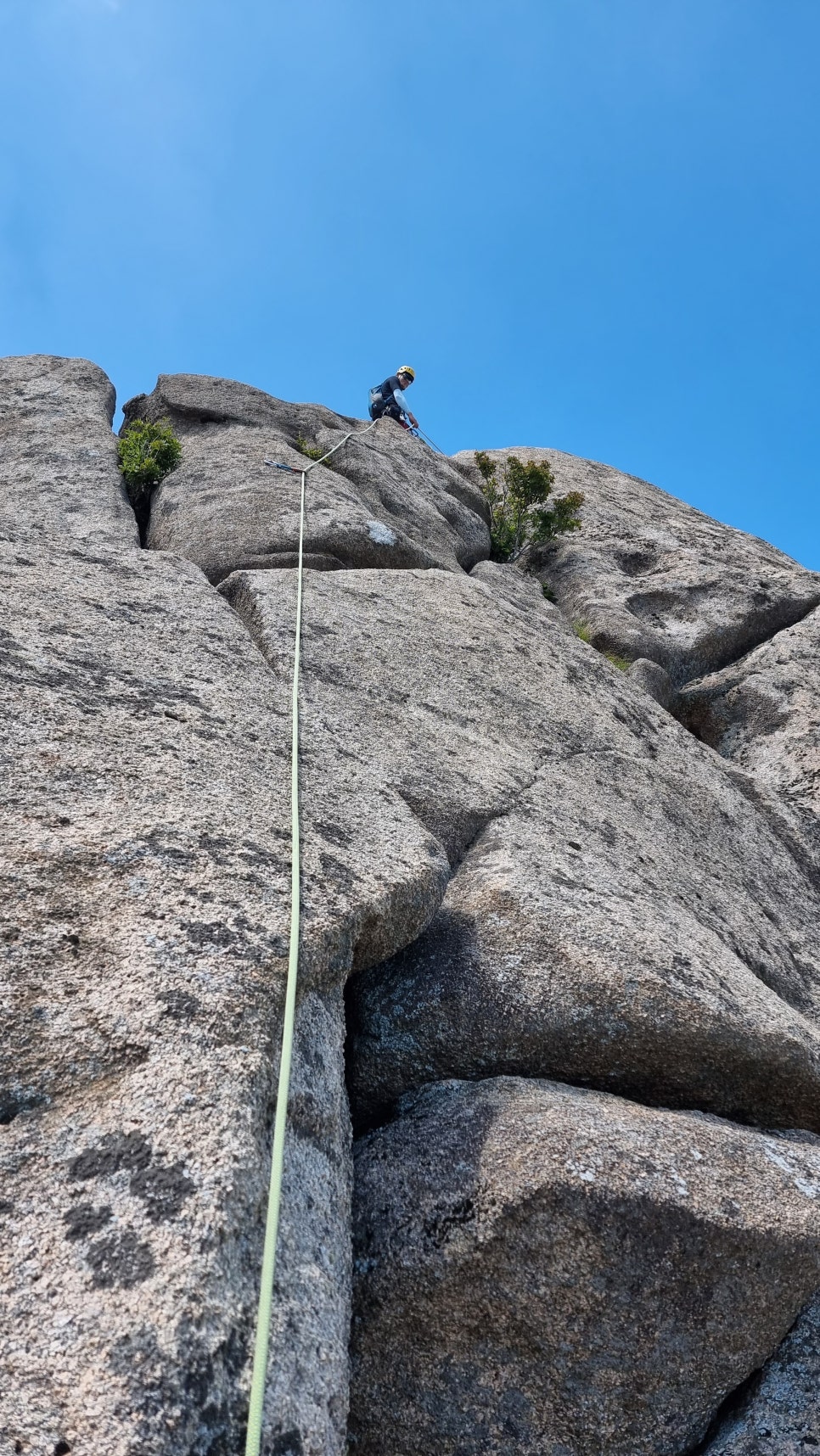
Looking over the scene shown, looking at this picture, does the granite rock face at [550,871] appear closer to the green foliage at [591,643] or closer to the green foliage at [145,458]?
the green foliage at [591,643]

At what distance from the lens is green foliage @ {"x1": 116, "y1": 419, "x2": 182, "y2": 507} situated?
43.8 ft

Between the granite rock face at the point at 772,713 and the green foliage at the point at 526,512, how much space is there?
480 centimetres

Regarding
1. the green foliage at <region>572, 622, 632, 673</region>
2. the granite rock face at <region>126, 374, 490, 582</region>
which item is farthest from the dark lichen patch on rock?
the green foliage at <region>572, 622, 632, 673</region>

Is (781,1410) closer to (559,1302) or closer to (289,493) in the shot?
(559,1302)

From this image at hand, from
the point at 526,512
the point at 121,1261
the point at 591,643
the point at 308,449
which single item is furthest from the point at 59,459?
the point at 121,1261

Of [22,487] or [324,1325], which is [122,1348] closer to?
[324,1325]

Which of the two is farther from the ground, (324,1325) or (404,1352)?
(324,1325)

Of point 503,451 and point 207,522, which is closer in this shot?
point 207,522

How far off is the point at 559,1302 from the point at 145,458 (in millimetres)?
11975

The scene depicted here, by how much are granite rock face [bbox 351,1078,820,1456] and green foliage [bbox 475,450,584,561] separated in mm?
14865

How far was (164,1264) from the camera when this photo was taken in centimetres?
319

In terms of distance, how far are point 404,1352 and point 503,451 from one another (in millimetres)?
22549

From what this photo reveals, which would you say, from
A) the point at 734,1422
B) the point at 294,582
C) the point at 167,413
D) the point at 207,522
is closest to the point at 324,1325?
the point at 734,1422

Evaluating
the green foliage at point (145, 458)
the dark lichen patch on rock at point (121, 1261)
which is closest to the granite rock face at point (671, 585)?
the green foliage at point (145, 458)
